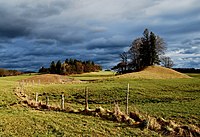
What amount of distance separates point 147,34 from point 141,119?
338 ft

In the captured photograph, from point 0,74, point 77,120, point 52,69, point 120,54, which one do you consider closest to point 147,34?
point 120,54

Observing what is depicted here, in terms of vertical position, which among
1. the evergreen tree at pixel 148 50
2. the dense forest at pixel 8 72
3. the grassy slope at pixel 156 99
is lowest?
the grassy slope at pixel 156 99

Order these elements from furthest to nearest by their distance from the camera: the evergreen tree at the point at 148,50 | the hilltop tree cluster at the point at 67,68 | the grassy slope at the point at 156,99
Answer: the hilltop tree cluster at the point at 67,68 → the evergreen tree at the point at 148,50 → the grassy slope at the point at 156,99

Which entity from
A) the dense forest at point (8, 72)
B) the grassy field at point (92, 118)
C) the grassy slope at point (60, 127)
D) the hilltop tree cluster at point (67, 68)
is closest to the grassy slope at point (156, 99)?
the grassy field at point (92, 118)

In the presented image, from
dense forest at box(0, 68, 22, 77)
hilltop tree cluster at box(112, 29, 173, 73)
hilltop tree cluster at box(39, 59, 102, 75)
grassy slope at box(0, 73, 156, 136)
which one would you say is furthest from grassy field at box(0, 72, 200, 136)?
dense forest at box(0, 68, 22, 77)

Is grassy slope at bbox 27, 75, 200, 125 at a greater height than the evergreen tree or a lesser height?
lesser

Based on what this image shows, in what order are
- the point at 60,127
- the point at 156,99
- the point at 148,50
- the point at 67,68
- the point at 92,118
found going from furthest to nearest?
the point at 67,68
the point at 148,50
the point at 156,99
the point at 92,118
the point at 60,127

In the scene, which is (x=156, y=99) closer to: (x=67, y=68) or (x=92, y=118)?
(x=92, y=118)

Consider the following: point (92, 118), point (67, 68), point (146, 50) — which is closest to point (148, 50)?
point (146, 50)

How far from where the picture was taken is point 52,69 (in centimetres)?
16925

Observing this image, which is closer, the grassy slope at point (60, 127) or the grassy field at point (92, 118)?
the grassy slope at point (60, 127)

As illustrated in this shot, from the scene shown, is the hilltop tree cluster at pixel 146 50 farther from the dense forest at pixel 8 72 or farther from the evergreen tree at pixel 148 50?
the dense forest at pixel 8 72

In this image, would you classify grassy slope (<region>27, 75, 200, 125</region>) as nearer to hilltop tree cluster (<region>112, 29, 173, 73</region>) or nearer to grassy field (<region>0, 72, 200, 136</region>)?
grassy field (<region>0, 72, 200, 136</region>)

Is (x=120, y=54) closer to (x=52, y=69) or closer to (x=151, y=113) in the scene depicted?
(x=52, y=69)
